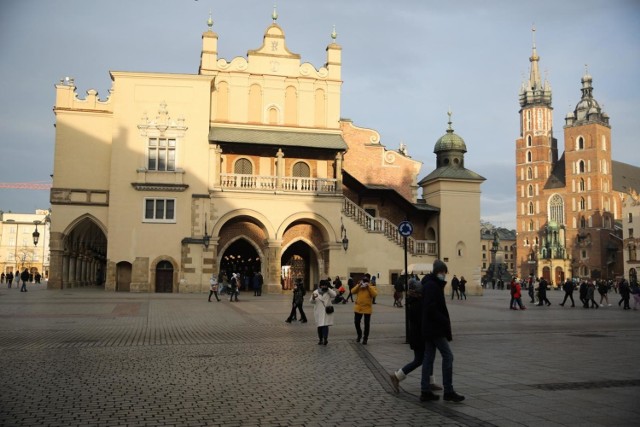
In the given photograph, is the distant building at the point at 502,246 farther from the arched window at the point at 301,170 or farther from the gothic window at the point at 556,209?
the arched window at the point at 301,170

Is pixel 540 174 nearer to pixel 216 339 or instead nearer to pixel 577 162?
pixel 577 162

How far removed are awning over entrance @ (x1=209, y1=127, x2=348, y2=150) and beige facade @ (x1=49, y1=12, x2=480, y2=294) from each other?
0.43ft

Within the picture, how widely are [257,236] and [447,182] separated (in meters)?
14.1

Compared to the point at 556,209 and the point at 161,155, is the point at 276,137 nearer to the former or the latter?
the point at 161,155

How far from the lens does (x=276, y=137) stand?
4241 cm

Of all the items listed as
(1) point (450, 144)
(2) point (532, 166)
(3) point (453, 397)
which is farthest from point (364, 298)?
(2) point (532, 166)

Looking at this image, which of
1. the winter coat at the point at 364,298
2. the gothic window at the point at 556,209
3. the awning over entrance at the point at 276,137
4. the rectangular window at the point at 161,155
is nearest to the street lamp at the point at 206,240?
the rectangular window at the point at 161,155

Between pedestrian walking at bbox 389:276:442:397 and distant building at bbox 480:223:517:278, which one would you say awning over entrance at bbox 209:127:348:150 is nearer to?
pedestrian walking at bbox 389:276:442:397

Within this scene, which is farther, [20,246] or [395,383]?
[20,246]

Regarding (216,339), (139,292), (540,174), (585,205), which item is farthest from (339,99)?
(540,174)

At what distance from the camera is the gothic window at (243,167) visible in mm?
43125

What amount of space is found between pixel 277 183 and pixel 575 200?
105226 mm

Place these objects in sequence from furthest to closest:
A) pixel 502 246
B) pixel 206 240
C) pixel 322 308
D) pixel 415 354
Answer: pixel 502 246 → pixel 206 240 → pixel 322 308 → pixel 415 354

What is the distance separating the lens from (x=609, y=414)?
25.5 feet
